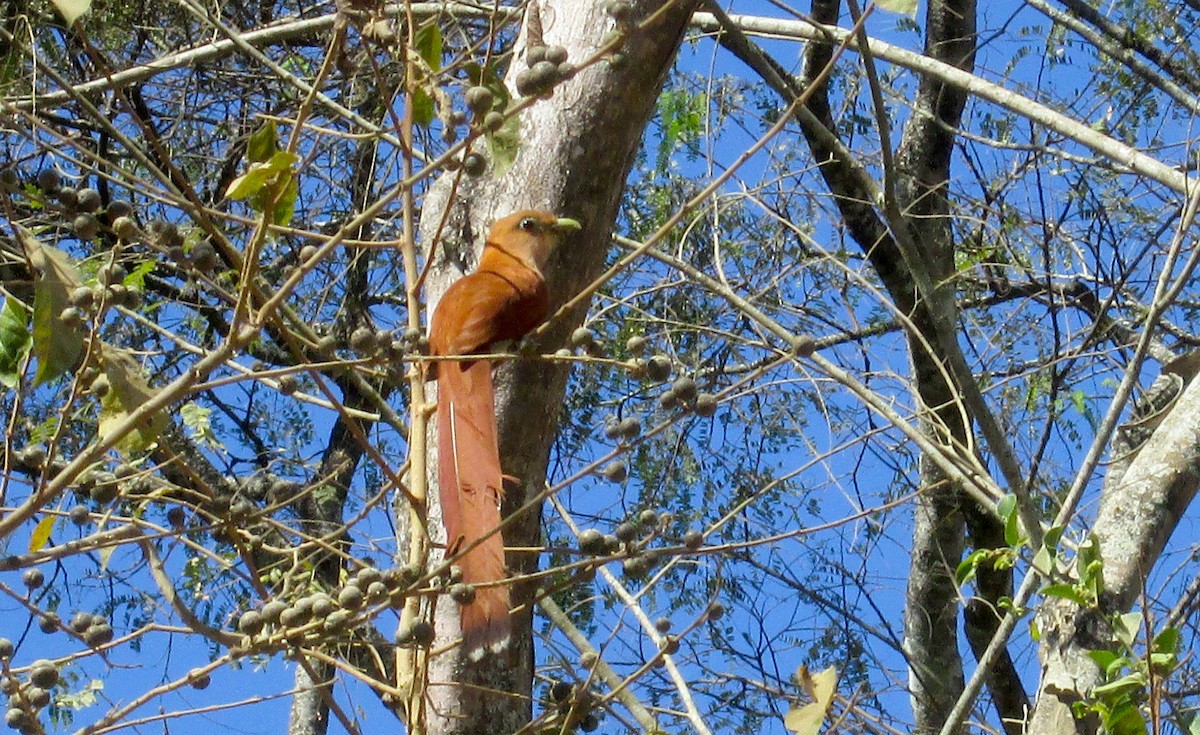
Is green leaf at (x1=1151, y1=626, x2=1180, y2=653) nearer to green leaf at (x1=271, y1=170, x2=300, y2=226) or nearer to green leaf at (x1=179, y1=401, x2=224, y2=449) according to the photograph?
green leaf at (x1=271, y1=170, x2=300, y2=226)

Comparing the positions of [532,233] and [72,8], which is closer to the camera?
[72,8]

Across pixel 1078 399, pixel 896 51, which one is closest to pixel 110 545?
pixel 896 51

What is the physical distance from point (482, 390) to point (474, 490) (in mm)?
228

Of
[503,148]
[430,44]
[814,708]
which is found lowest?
[814,708]

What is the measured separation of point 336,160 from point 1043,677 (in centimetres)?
352

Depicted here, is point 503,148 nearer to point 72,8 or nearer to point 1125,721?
point 72,8

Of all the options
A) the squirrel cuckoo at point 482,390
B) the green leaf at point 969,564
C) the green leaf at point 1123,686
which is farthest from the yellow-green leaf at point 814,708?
the green leaf at point 969,564

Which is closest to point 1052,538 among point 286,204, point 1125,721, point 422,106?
point 1125,721

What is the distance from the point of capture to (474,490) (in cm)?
193

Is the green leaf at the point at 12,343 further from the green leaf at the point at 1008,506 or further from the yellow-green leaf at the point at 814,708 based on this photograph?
the green leaf at the point at 1008,506

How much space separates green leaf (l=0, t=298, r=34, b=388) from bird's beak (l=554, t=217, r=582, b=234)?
0.91 metres

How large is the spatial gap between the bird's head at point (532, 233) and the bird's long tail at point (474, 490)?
22 cm

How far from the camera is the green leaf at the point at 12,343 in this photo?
63.2 inches

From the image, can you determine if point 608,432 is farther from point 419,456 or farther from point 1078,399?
point 1078,399
